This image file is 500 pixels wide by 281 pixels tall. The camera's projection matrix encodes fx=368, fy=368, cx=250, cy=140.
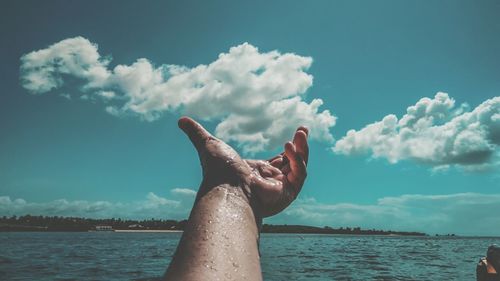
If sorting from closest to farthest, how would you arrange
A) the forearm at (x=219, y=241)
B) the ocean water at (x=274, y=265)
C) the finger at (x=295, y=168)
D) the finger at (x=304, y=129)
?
the forearm at (x=219, y=241) < the finger at (x=295, y=168) < the finger at (x=304, y=129) < the ocean water at (x=274, y=265)

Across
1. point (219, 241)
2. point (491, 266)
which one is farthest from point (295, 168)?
point (491, 266)

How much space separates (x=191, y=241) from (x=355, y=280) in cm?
2032

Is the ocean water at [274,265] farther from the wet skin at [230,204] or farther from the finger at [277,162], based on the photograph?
the wet skin at [230,204]

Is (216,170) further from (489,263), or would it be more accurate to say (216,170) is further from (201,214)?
(489,263)

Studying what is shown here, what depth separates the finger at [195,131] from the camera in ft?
9.62

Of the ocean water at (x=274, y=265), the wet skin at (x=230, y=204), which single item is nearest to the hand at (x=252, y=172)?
the wet skin at (x=230, y=204)

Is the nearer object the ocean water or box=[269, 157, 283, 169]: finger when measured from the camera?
box=[269, 157, 283, 169]: finger

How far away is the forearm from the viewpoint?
6.54ft

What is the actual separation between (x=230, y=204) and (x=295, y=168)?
655 millimetres

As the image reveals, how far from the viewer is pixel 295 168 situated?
287 cm

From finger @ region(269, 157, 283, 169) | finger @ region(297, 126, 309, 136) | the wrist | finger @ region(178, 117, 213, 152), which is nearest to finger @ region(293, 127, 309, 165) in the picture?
finger @ region(297, 126, 309, 136)

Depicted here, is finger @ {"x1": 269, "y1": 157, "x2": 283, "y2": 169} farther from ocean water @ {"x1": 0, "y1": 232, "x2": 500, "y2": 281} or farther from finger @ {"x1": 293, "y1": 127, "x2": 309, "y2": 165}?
ocean water @ {"x1": 0, "y1": 232, "x2": 500, "y2": 281}

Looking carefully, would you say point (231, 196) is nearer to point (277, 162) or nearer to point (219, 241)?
point (219, 241)

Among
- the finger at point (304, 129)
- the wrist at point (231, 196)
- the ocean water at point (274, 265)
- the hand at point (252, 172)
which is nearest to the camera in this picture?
the wrist at point (231, 196)
